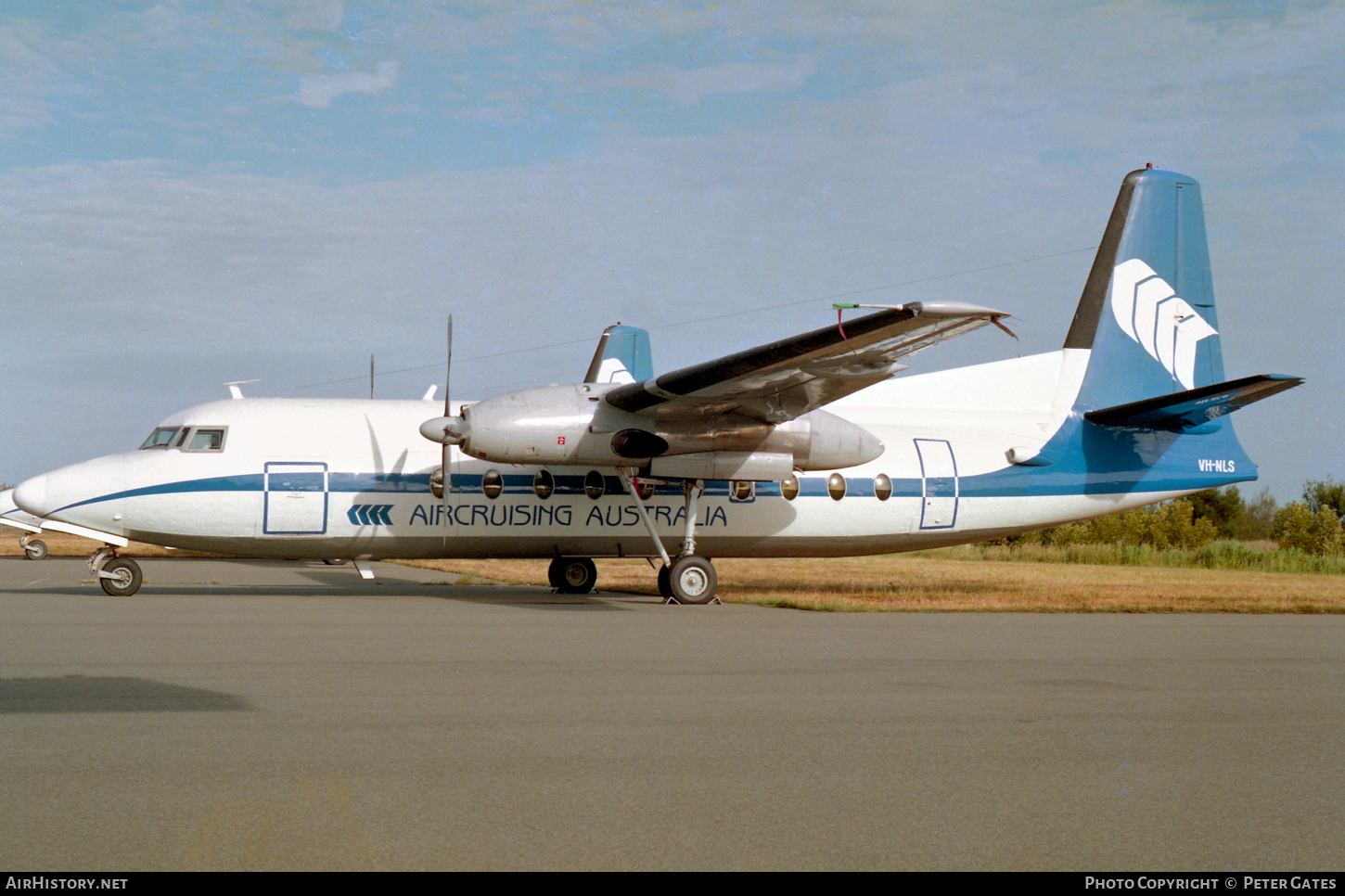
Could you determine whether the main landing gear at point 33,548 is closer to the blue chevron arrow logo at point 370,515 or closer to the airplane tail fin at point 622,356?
the airplane tail fin at point 622,356

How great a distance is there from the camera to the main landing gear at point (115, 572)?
50.0ft

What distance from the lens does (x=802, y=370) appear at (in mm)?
13898

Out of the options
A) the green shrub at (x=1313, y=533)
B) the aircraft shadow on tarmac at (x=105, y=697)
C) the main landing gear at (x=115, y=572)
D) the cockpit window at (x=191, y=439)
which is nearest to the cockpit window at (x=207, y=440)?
the cockpit window at (x=191, y=439)

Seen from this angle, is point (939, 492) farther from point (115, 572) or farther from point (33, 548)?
point (33, 548)

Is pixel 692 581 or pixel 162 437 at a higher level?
pixel 162 437

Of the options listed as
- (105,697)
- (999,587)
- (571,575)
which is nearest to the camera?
(105,697)

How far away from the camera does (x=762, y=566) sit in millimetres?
28422

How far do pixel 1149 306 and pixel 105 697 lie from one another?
17.0 m

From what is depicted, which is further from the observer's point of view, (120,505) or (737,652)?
(120,505)

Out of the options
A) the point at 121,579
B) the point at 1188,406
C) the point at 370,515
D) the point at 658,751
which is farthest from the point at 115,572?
the point at 1188,406

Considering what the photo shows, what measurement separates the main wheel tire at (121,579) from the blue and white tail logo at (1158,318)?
15792mm

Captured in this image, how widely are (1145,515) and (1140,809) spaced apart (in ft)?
146
